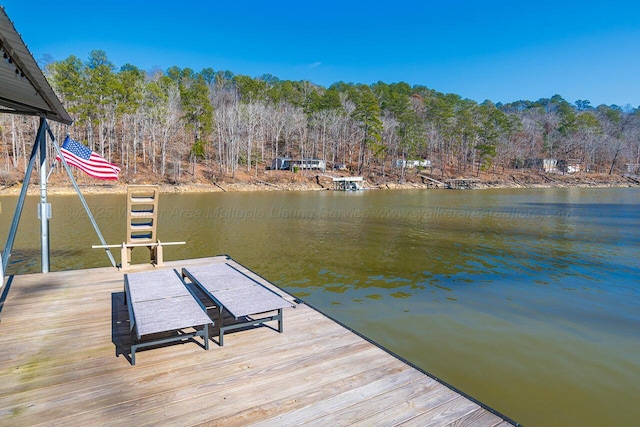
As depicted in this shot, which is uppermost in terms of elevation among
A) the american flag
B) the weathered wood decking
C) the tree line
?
the tree line

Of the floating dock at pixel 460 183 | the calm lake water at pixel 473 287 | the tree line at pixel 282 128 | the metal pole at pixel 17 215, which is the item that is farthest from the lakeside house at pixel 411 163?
the metal pole at pixel 17 215

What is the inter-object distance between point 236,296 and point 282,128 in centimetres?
6015

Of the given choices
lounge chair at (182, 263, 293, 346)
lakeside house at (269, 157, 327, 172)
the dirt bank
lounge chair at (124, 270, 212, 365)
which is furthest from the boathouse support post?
lakeside house at (269, 157, 327, 172)

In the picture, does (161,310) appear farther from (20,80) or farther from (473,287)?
(473,287)

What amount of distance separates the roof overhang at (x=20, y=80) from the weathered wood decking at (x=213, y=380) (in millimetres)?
2682

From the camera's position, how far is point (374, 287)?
27.9 ft

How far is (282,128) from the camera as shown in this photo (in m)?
62.0

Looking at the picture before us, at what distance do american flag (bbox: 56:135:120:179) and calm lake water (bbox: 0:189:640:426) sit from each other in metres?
3.78

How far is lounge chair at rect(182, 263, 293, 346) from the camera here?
389 centimetres

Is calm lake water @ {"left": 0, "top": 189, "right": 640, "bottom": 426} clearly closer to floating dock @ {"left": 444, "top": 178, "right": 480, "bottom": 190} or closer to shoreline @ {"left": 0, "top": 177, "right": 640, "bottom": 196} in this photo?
shoreline @ {"left": 0, "top": 177, "right": 640, "bottom": 196}

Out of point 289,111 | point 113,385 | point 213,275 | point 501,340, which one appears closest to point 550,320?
point 501,340

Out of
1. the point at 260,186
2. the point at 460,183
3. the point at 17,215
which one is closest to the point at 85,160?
the point at 17,215

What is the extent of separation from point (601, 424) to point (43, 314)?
6888mm

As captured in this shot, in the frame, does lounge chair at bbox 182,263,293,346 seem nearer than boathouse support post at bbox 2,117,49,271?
Yes
